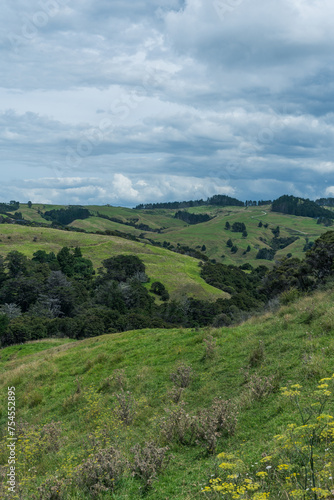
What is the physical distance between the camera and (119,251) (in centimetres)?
11881

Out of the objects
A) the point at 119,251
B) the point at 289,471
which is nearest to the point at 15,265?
the point at 119,251

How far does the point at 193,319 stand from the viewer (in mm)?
72625

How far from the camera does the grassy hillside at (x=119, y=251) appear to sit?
92.3 m

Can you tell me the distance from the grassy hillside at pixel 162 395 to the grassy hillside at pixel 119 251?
69.8 meters

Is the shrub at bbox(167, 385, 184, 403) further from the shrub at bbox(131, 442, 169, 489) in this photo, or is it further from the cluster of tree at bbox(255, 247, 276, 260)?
the cluster of tree at bbox(255, 247, 276, 260)

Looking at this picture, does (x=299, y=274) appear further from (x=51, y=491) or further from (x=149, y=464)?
(x=51, y=491)

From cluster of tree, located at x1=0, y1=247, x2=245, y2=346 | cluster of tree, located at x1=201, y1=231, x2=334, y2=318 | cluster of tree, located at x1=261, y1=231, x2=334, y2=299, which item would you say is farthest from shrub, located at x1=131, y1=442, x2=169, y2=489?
cluster of tree, located at x1=0, y1=247, x2=245, y2=346

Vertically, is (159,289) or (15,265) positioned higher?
(15,265)

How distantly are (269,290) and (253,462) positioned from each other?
51903 mm

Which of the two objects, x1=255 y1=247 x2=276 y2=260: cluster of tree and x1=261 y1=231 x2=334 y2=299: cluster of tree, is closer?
x1=261 y1=231 x2=334 y2=299: cluster of tree

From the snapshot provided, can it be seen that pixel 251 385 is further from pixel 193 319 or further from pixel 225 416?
pixel 193 319

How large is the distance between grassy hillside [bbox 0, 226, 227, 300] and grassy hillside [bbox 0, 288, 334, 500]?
2747 inches

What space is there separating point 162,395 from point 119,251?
357 ft

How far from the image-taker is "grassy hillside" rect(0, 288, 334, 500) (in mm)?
6801
